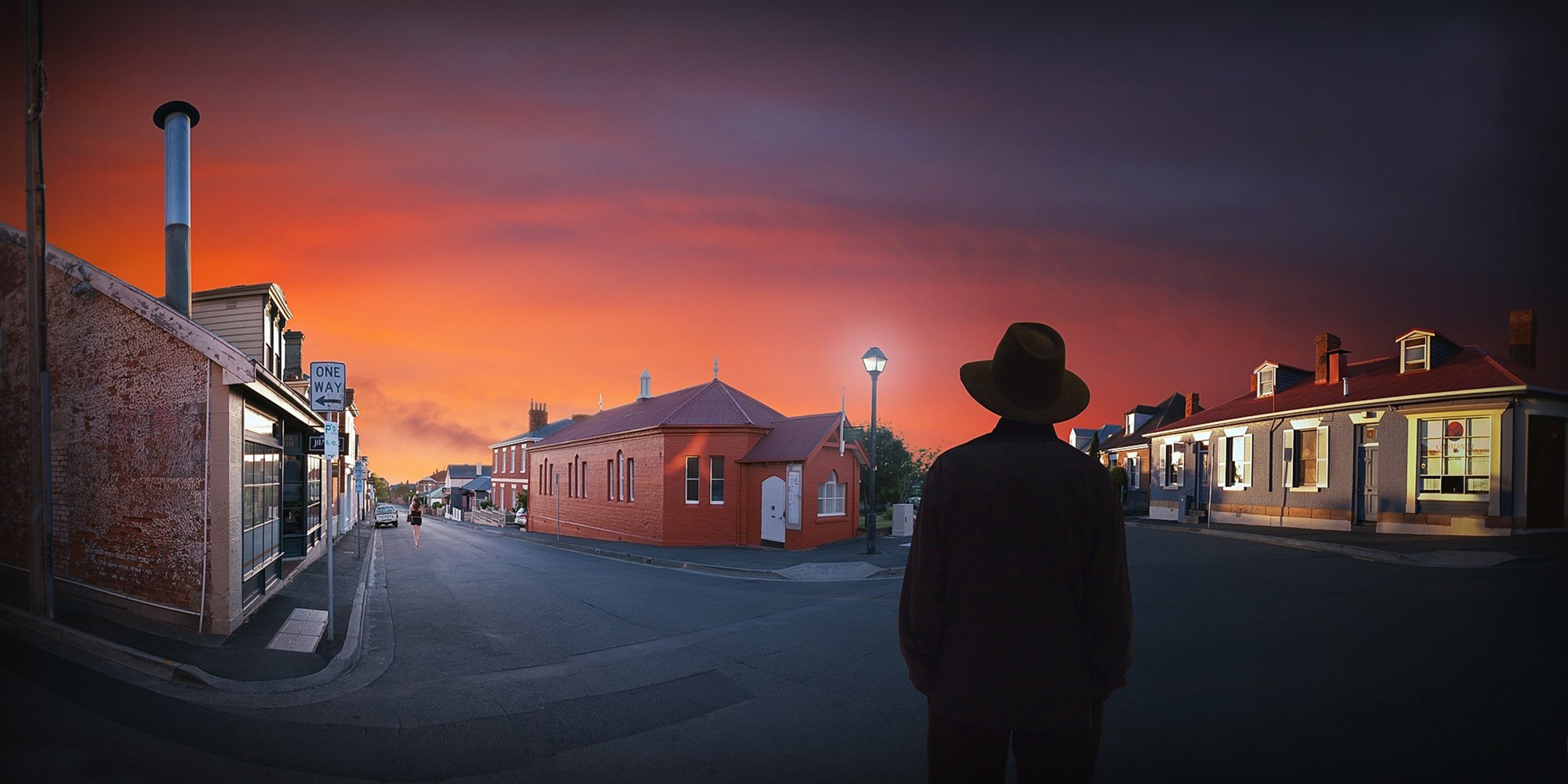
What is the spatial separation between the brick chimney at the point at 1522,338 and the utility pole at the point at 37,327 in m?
30.2

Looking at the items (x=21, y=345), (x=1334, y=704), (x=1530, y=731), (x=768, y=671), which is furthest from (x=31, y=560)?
(x=1530, y=731)

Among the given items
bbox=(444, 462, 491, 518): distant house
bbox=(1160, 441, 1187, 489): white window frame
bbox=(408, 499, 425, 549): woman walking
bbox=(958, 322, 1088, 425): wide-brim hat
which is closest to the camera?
bbox=(958, 322, 1088, 425): wide-brim hat

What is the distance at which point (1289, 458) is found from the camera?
24156mm

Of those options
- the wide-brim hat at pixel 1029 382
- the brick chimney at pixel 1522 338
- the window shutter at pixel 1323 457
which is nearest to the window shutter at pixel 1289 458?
the window shutter at pixel 1323 457

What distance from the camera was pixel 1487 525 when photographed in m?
18.1

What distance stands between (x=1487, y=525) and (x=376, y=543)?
3582 cm

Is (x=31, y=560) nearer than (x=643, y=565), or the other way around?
(x=31, y=560)

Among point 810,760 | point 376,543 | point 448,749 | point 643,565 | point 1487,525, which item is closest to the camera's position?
point 810,760

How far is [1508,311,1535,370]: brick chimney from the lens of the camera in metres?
19.9

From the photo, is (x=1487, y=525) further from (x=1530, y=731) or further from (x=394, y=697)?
(x=394, y=697)

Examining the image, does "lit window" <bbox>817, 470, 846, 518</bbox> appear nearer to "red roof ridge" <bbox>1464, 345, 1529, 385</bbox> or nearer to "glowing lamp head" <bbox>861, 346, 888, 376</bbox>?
"glowing lamp head" <bbox>861, 346, 888, 376</bbox>

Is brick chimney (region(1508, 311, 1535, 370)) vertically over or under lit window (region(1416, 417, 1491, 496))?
over

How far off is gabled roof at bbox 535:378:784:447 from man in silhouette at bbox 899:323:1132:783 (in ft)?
77.4

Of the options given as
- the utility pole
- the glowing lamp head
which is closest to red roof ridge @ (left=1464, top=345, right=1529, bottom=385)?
the glowing lamp head
